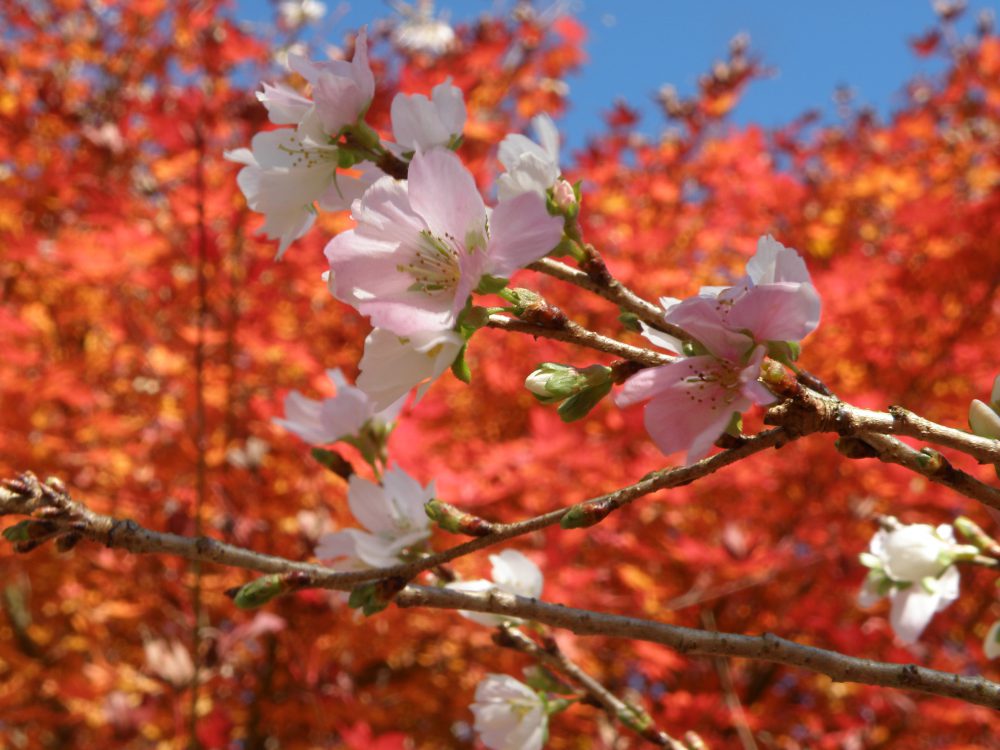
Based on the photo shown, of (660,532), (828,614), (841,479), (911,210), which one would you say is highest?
(911,210)

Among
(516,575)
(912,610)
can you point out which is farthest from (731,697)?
(516,575)

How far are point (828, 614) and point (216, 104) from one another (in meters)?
2.43

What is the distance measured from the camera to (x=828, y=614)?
2326mm

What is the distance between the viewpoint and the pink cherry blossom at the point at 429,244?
51cm

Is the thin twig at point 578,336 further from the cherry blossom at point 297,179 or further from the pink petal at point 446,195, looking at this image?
the cherry blossom at point 297,179

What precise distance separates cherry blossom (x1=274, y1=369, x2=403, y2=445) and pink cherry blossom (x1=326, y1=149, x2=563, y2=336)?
349 mm

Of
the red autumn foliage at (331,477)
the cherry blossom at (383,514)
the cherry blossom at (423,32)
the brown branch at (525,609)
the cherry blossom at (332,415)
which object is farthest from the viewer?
the cherry blossom at (423,32)

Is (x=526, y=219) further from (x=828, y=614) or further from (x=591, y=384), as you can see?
(x=828, y=614)

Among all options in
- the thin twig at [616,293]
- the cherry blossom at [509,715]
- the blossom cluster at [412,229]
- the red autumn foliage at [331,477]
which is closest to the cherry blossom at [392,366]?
the blossom cluster at [412,229]

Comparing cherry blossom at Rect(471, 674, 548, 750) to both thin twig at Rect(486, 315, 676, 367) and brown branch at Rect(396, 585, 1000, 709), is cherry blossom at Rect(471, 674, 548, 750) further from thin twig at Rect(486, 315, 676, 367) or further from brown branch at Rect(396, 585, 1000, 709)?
thin twig at Rect(486, 315, 676, 367)

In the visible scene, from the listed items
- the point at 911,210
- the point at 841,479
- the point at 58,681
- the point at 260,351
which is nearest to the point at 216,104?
the point at 260,351

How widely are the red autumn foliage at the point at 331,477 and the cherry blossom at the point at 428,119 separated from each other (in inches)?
40.8

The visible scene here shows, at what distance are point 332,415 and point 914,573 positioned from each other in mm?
673

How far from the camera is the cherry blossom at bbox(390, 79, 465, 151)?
2.21ft
